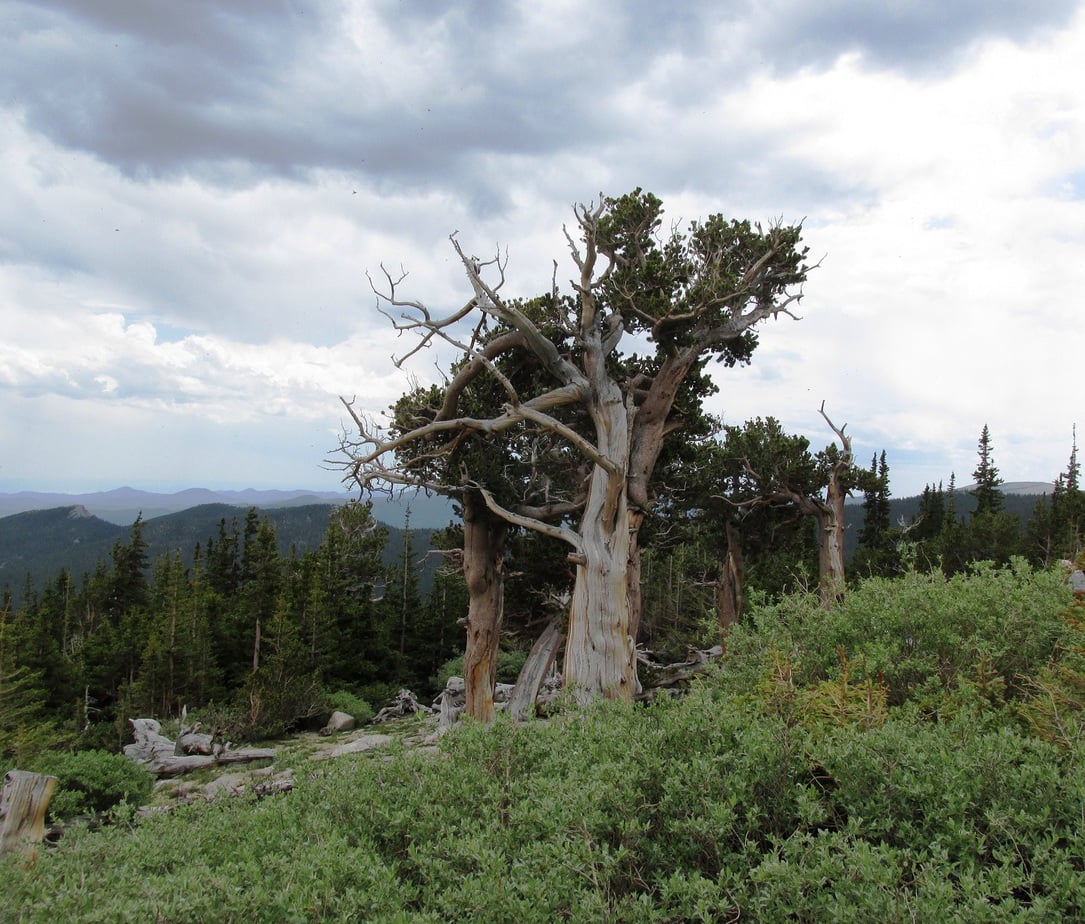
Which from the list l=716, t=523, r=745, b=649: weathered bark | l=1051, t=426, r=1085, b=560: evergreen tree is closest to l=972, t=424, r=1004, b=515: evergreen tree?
l=1051, t=426, r=1085, b=560: evergreen tree

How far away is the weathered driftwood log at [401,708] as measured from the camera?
28.3m

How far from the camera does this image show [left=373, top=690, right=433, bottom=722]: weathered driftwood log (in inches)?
1113

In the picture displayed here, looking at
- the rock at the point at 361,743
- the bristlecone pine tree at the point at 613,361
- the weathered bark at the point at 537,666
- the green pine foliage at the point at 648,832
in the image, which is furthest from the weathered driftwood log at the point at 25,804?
the rock at the point at 361,743

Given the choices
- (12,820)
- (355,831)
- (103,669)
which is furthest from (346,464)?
(103,669)

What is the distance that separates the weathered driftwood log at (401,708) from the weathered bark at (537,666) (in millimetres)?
13729

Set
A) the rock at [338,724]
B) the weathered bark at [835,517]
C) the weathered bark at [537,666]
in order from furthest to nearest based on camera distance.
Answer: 1. the rock at [338,724]
2. the weathered bark at [835,517]
3. the weathered bark at [537,666]

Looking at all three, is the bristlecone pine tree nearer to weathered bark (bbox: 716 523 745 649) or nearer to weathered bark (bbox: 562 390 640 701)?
weathered bark (bbox: 562 390 640 701)

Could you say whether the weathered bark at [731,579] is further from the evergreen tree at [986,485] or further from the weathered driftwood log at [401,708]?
the evergreen tree at [986,485]

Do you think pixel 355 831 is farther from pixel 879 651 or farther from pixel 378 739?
pixel 378 739

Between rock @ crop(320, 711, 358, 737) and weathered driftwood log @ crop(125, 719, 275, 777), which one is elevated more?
weathered driftwood log @ crop(125, 719, 275, 777)

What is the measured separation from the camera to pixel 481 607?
14000 mm

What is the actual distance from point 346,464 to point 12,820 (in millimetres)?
6542

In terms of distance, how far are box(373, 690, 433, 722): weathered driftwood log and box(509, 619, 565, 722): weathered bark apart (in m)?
13.7

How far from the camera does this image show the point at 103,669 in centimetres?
3559
